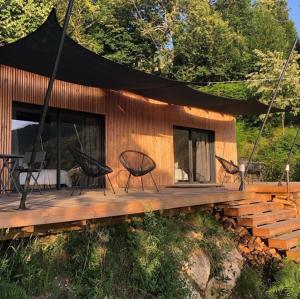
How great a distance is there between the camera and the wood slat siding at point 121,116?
7.08 m

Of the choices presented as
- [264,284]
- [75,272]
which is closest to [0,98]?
[75,272]

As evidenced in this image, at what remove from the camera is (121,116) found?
9.07m

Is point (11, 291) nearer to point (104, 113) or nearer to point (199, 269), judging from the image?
point (199, 269)

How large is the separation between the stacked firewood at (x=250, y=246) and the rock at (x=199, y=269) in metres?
1.18

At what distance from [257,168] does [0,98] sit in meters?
7.92

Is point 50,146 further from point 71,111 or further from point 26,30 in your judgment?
point 26,30

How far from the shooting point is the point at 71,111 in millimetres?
8203

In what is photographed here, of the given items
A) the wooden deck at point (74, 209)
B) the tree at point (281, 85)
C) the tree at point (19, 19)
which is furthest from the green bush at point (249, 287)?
the tree at point (19, 19)

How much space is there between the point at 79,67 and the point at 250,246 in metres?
3.63

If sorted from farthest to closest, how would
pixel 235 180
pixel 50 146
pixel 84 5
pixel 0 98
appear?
pixel 84 5, pixel 235 180, pixel 50 146, pixel 0 98

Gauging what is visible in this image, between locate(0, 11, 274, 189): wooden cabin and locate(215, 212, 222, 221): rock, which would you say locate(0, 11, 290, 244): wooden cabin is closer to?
locate(0, 11, 274, 189): wooden cabin

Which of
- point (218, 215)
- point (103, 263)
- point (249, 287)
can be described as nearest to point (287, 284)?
point (249, 287)

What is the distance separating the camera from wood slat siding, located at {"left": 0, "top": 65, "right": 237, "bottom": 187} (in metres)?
7.08

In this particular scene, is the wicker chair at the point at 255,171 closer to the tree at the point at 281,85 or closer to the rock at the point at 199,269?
Answer: the tree at the point at 281,85
